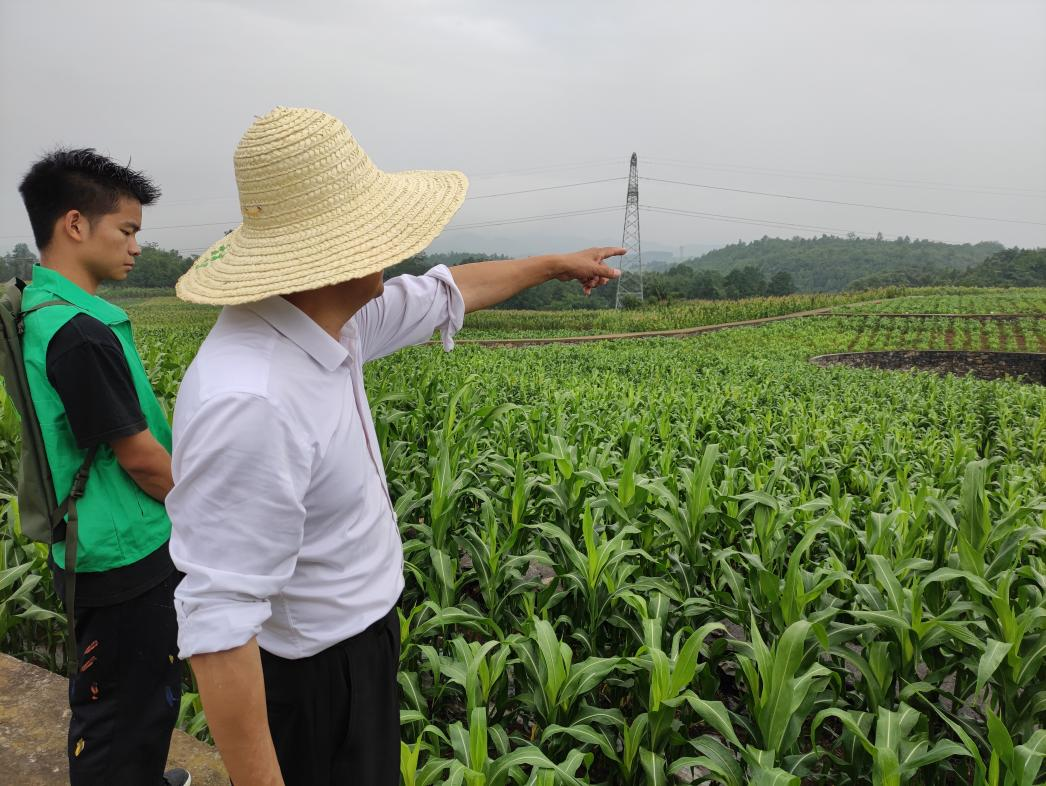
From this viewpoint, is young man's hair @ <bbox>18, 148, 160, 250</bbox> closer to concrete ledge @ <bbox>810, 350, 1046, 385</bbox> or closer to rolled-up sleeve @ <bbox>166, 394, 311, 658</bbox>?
rolled-up sleeve @ <bbox>166, 394, 311, 658</bbox>

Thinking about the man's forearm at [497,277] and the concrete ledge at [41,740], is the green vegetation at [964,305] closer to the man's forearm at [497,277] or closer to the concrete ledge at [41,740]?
the man's forearm at [497,277]

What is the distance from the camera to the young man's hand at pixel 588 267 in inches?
79.1

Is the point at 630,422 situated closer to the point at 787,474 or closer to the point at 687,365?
the point at 787,474

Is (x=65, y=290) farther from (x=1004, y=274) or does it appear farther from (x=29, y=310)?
(x=1004, y=274)

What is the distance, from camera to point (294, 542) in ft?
3.01

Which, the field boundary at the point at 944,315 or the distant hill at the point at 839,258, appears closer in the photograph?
the field boundary at the point at 944,315

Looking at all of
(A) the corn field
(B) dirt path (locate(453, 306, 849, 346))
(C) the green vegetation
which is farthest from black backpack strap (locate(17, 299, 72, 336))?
(C) the green vegetation

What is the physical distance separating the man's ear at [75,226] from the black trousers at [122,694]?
92 centimetres

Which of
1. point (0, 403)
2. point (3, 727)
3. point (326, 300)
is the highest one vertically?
point (326, 300)

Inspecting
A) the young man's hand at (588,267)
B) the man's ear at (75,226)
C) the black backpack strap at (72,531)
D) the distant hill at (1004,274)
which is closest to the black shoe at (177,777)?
the black backpack strap at (72,531)

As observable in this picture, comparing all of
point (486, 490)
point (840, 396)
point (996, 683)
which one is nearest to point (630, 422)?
point (486, 490)

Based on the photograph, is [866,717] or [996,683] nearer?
[866,717]

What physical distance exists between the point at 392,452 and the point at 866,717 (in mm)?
2390

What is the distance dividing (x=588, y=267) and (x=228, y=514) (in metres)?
1.44
